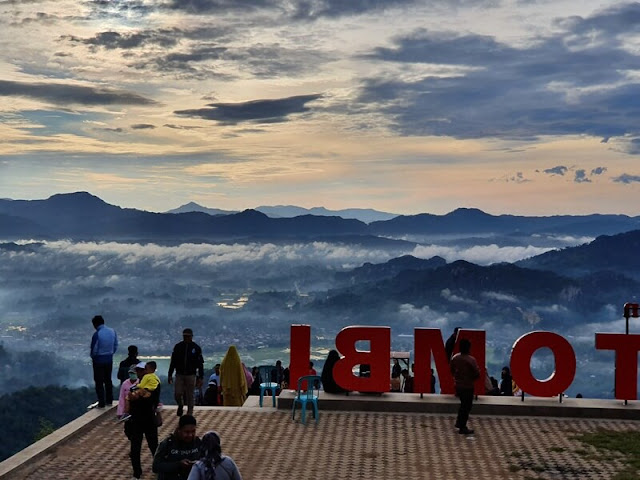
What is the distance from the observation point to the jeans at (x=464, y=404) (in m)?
18.6

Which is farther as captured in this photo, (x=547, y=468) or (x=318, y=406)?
(x=318, y=406)

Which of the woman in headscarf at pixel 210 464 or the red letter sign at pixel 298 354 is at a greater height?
the woman in headscarf at pixel 210 464

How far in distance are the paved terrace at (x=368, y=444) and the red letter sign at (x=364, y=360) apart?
0.35m

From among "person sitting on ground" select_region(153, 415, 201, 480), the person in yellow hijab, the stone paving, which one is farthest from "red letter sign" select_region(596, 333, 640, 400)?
"person sitting on ground" select_region(153, 415, 201, 480)

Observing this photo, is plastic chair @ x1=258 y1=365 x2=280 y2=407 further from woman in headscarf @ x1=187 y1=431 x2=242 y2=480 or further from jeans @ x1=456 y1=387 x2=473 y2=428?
woman in headscarf @ x1=187 y1=431 x2=242 y2=480

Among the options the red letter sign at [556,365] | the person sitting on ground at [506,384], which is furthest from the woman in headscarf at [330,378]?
the person sitting on ground at [506,384]

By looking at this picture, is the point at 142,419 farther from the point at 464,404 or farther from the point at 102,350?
the point at 464,404

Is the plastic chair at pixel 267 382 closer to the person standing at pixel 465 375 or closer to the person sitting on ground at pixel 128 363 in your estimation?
the person sitting on ground at pixel 128 363

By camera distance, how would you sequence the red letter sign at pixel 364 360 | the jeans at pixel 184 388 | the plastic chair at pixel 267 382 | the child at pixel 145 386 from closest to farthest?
the child at pixel 145 386 < the jeans at pixel 184 388 < the plastic chair at pixel 267 382 < the red letter sign at pixel 364 360

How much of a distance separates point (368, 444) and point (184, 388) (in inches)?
164

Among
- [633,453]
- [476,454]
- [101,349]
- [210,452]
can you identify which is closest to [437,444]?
[476,454]

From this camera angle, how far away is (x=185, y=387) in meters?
19.1

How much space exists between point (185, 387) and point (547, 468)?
764 cm

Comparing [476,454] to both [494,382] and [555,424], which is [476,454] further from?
[494,382]
